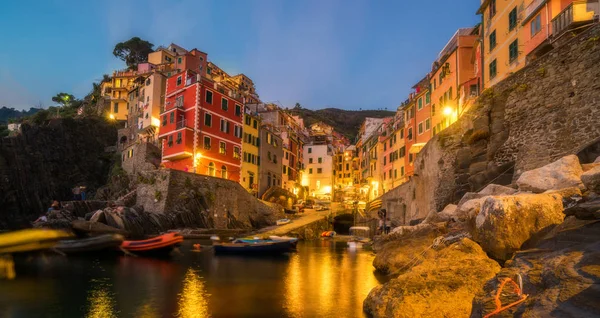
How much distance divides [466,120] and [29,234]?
31.7 meters

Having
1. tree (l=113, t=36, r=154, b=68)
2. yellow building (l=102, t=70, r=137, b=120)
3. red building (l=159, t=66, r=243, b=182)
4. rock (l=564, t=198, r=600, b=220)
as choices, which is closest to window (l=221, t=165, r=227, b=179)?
red building (l=159, t=66, r=243, b=182)

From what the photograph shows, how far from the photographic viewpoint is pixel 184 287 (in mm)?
17328

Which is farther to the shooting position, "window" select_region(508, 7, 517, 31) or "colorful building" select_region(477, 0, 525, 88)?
"window" select_region(508, 7, 517, 31)

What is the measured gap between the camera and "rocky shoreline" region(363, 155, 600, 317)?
5.35 meters

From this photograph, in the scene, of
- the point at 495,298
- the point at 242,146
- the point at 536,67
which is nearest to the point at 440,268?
the point at 495,298

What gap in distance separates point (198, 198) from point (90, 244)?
16.3m

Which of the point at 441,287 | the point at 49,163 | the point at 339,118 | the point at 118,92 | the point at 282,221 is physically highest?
the point at 339,118

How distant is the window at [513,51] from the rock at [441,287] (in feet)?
70.7

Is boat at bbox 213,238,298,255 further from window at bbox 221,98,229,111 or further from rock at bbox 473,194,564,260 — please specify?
window at bbox 221,98,229,111

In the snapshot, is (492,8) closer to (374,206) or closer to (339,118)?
(374,206)

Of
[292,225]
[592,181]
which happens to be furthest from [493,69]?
[292,225]

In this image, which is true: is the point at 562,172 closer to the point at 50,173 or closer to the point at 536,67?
the point at 536,67

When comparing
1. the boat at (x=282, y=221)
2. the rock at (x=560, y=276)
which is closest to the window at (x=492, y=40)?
the rock at (x=560, y=276)

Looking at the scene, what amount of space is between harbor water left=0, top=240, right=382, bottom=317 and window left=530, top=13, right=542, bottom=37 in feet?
59.8
